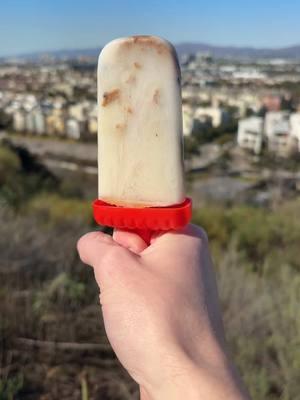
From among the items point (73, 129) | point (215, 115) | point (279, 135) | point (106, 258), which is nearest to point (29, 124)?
point (73, 129)

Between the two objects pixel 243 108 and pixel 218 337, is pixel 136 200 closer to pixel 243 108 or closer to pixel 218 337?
pixel 218 337

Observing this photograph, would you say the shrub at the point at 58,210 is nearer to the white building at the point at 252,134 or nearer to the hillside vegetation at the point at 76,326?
the hillside vegetation at the point at 76,326

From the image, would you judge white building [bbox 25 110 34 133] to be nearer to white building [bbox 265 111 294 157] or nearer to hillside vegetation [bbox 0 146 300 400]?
white building [bbox 265 111 294 157]

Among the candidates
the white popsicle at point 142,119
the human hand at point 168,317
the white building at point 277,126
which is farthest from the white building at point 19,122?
the human hand at point 168,317

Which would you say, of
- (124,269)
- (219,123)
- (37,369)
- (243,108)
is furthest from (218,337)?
(243,108)

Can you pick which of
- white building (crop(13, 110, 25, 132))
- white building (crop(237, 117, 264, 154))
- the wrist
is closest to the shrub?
the wrist
